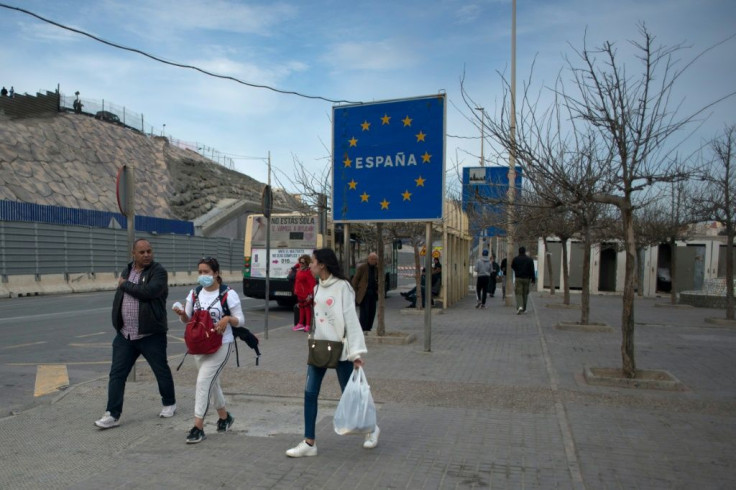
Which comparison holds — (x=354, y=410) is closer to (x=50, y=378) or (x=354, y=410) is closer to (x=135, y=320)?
(x=135, y=320)

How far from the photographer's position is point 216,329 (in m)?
5.16

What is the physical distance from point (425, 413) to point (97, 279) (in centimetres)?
2240

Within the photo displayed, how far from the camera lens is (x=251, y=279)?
18.2 m

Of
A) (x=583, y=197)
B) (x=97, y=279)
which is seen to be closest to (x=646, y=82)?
(x=583, y=197)

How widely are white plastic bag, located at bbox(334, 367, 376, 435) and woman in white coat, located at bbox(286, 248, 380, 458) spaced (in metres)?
0.15

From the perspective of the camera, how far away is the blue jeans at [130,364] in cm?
561

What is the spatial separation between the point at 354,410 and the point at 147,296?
2.22 m

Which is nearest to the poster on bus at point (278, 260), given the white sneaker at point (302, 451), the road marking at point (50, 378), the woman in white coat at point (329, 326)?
the road marking at point (50, 378)

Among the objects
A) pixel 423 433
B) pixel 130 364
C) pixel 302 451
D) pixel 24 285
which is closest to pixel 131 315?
pixel 130 364

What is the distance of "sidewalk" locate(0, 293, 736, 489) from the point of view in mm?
4367

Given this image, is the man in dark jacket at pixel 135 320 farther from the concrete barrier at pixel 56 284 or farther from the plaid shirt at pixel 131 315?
the concrete barrier at pixel 56 284

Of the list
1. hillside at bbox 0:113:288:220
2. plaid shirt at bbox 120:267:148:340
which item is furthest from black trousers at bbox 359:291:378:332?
hillside at bbox 0:113:288:220

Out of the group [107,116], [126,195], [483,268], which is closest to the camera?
[126,195]

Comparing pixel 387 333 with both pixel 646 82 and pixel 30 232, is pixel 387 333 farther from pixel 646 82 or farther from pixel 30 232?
pixel 30 232
